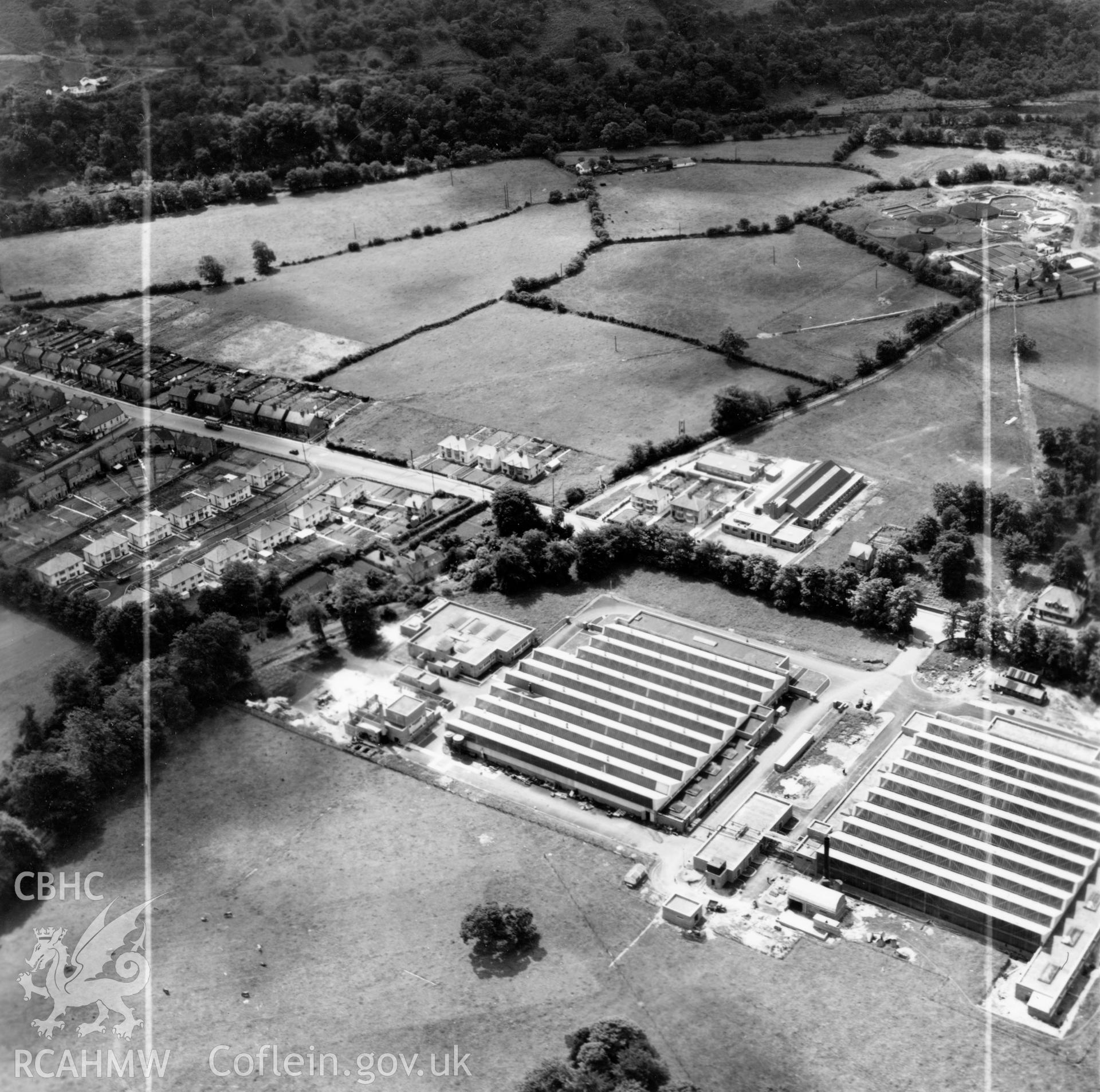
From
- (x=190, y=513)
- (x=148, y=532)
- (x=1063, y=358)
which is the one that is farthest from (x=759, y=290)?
(x=148, y=532)

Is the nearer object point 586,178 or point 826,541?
point 826,541

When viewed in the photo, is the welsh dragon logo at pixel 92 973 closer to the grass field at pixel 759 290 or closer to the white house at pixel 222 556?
the white house at pixel 222 556

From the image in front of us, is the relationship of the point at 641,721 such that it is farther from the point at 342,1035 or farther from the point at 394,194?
the point at 394,194

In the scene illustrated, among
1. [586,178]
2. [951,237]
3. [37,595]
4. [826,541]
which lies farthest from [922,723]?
[586,178]

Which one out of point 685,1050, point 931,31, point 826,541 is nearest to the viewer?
point 685,1050

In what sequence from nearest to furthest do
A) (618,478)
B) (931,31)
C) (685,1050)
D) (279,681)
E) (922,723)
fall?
1. (685,1050)
2. (922,723)
3. (279,681)
4. (618,478)
5. (931,31)

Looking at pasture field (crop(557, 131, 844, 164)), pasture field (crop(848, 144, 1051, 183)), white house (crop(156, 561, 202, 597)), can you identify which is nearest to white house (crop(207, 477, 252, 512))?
white house (crop(156, 561, 202, 597))
